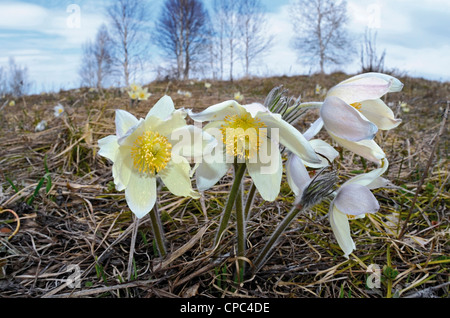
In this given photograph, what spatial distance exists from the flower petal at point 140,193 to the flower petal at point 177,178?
0.13ft

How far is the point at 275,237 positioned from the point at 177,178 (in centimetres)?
36

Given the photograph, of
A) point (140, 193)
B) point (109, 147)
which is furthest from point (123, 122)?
point (140, 193)

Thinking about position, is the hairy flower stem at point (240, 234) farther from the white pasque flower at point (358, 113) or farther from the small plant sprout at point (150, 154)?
the white pasque flower at point (358, 113)

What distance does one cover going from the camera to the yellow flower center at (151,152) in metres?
0.95

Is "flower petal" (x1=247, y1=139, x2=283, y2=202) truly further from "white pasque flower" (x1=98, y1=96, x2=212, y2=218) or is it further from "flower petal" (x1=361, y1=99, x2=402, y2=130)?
"flower petal" (x1=361, y1=99, x2=402, y2=130)

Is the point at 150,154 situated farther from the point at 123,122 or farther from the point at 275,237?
the point at 275,237

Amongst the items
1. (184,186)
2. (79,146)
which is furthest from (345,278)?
(79,146)

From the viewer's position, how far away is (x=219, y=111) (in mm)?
887

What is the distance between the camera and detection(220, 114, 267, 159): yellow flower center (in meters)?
0.90

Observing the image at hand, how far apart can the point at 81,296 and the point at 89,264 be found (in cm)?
21

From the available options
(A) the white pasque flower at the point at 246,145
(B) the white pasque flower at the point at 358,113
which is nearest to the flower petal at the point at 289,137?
(A) the white pasque flower at the point at 246,145

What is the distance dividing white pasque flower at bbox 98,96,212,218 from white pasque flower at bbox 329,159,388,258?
43cm

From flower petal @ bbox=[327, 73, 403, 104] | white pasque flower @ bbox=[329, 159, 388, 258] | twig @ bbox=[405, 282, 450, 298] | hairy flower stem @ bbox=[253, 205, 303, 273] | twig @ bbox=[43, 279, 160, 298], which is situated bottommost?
twig @ bbox=[405, 282, 450, 298]

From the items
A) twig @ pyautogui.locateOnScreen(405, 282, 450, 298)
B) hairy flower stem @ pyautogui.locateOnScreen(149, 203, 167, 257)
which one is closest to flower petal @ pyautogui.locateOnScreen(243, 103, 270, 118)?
hairy flower stem @ pyautogui.locateOnScreen(149, 203, 167, 257)
